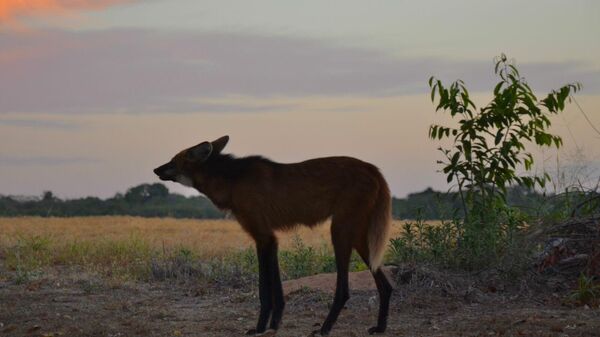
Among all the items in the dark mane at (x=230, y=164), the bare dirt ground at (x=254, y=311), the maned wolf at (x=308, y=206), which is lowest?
the bare dirt ground at (x=254, y=311)

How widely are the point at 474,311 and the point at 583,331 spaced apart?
1.39 metres

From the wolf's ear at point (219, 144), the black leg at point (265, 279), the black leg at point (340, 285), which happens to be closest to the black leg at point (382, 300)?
the black leg at point (340, 285)

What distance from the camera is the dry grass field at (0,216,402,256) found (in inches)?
598

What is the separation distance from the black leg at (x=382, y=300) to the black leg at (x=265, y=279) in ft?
3.10

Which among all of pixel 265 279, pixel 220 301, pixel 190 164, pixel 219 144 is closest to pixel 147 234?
pixel 220 301

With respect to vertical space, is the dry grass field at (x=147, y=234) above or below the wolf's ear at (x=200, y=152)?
below

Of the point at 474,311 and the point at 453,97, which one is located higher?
the point at 453,97

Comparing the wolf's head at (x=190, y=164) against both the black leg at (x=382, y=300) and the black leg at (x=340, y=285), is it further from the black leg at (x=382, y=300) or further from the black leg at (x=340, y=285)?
the black leg at (x=382, y=300)

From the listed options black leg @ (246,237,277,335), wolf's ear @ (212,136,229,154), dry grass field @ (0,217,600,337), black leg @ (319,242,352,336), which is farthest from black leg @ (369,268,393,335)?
wolf's ear @ (212,136,229,154)

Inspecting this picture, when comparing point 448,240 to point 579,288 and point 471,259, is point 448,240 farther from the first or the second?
point 579,288

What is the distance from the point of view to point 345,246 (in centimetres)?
725

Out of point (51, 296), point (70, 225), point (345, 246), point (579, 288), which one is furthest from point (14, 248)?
point (579, 288)

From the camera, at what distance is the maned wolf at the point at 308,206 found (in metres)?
7.29

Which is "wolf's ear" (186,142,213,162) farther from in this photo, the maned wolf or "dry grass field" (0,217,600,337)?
"dry grass field" (0,217,600,337)
